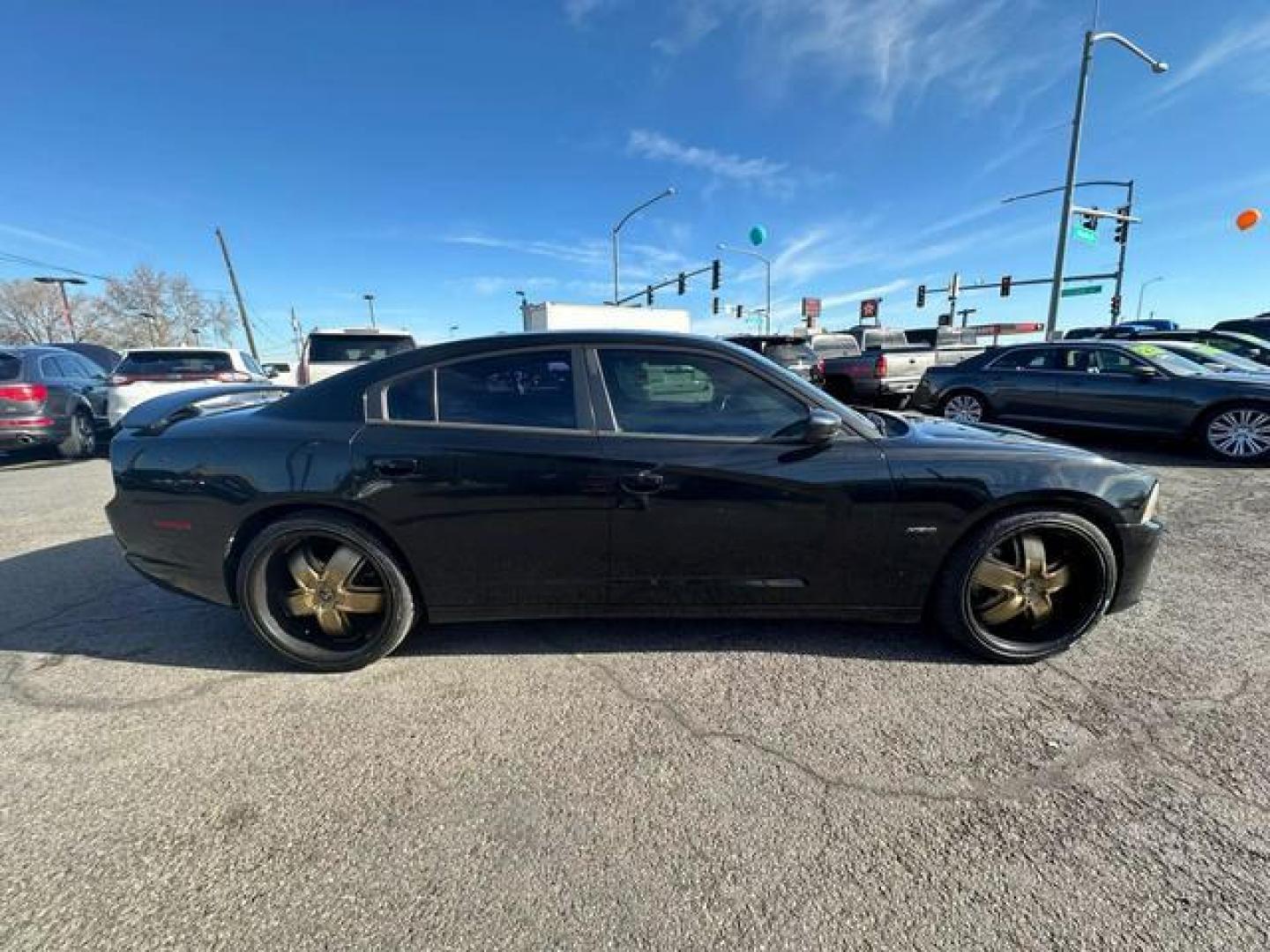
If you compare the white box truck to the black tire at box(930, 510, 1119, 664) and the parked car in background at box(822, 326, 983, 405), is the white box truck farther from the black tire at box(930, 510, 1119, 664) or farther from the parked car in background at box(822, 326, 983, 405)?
the black tire at box(930, 510, 1119, 664)

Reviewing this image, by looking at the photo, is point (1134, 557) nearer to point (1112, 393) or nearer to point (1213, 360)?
point (1112, 393)

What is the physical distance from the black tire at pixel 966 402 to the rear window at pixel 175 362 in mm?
10602

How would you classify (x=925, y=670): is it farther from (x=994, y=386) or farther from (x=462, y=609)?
(x=994, y=386)

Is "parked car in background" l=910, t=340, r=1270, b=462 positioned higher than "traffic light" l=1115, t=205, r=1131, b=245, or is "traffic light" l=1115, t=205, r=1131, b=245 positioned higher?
"traffic light" l=1115, t=205, r=1131, b=245

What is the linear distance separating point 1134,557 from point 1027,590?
1.63 ft

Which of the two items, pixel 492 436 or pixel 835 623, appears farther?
pixel 835 623

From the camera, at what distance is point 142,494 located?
2615 millimetres

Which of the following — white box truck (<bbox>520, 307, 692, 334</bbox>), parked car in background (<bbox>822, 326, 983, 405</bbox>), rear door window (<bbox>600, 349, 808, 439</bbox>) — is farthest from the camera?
white box truck (<bbox>520, 307, 692, 334</bbox>)

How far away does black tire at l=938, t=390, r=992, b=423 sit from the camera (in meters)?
8.15

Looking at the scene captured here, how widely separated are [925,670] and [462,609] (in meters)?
2.14

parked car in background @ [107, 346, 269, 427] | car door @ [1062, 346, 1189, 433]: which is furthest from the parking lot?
parked car in background @ [107, 346, 269, 427]

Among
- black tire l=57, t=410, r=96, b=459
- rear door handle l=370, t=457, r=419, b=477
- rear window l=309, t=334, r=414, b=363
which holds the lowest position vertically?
black tire l=57, t=410, r=96, b=459

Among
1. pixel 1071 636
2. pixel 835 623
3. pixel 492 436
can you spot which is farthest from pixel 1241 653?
pixel 492 436

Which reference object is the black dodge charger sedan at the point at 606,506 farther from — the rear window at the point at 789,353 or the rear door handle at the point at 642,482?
the rear window at the point at 789,353
